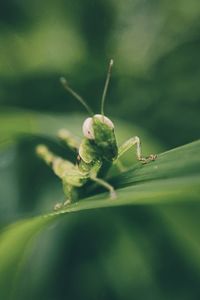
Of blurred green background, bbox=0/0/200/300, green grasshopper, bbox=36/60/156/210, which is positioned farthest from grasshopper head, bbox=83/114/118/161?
blurred green background, bbox=0/0/200/300

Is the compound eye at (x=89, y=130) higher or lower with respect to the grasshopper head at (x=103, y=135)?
higher

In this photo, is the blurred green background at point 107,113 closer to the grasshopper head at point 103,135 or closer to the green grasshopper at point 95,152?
the green grasshopper at point 95,152

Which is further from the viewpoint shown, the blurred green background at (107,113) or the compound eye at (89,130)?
the blurred green background at (107,113)

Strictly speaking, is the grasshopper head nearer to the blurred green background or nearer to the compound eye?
the compound eye

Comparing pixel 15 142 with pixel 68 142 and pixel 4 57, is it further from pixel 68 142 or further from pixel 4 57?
pixel 4 57

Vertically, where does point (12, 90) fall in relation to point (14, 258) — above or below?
above

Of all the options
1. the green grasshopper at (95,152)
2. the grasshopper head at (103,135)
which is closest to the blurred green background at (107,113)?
the green grasshopper at (95,152)

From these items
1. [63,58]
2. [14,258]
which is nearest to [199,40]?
[63,58]

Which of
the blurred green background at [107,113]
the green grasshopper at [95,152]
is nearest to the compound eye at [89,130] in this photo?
the green grasshopper at [95,152]
